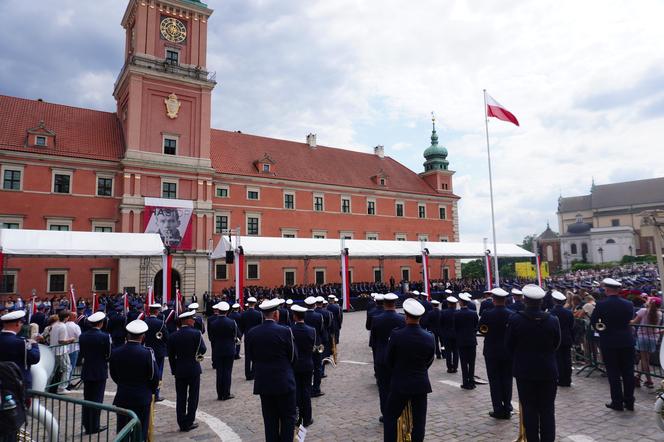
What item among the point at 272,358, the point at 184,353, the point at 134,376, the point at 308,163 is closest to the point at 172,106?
the point at 308,163

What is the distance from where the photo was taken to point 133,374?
5.30m

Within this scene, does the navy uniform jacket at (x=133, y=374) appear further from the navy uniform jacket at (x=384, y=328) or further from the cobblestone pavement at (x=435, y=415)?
the navy uniform jacket at (x=384, y=328)

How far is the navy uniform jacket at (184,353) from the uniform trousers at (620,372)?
6807mm

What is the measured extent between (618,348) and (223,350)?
7.15 meters

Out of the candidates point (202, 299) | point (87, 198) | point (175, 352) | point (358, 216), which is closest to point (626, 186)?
point (358, 216)

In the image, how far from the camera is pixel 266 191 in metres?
35.7

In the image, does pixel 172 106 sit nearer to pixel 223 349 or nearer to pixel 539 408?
pixel 223 349

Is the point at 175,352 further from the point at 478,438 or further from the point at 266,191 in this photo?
the point at 266,191

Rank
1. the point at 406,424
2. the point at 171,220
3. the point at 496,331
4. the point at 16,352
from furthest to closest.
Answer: the point at 171,220, the point at 496,331, the point at 16,352, the point at 406,424

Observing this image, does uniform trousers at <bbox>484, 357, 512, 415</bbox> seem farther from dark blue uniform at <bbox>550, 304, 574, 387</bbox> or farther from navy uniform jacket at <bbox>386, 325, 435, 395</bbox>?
navy uniform jacket at <bbox>386, 325, 435, 395</bbox>

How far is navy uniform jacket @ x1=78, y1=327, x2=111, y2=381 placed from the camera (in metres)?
6.77

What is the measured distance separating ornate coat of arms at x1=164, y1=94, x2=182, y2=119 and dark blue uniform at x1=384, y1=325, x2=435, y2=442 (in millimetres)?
30706

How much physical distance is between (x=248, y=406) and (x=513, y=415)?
4624 millimetres

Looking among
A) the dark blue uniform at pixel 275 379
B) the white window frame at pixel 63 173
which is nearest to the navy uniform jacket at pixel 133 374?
the dark blue uniform at pixel 275 379
